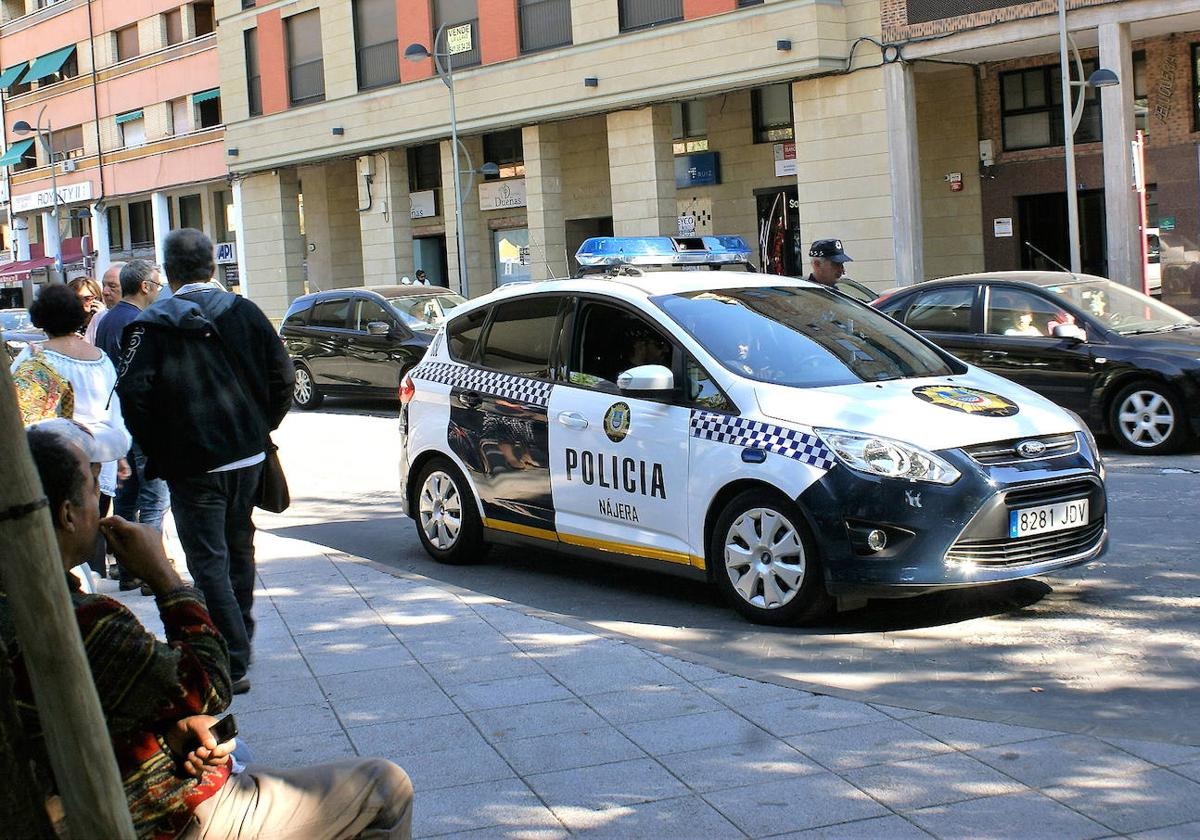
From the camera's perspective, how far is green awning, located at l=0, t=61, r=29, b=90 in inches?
2189

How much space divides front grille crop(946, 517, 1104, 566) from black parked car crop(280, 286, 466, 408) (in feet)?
41.8

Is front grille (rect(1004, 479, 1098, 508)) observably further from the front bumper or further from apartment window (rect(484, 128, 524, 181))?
apartment window (rect(484, 128, 524, 181))

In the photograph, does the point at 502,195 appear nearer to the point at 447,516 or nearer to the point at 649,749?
the point at 447,516

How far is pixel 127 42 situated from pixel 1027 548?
4760 cm

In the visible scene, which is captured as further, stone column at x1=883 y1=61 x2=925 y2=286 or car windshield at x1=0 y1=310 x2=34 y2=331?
car windshield at x1=0 y1=310 x2=34 y2=331

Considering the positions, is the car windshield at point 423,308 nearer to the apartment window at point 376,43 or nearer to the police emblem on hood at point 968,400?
the police emblem on hood at point 968,400

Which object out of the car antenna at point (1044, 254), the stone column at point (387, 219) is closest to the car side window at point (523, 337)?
the car antenna at point (1044, 254)

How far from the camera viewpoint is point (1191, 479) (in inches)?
419

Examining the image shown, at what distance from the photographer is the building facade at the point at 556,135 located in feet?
82.9

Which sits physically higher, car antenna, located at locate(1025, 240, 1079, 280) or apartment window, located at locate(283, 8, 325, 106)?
apartment window, located at locate(283, 8, 325, 106)

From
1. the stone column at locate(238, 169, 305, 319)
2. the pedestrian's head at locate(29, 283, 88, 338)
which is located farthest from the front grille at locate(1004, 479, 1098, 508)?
the stone column at locate(238, 169, 305, 319)

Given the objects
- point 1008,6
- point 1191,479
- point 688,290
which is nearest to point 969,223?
point 1008,6

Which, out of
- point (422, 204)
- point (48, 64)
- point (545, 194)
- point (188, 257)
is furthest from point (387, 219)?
point (188, 257)

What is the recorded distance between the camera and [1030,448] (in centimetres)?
690
